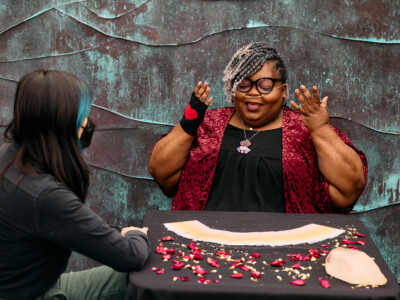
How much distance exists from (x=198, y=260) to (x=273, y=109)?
1.24 meters

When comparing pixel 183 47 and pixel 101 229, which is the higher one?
pixel 183 47

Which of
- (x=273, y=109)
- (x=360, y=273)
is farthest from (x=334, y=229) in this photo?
(x=273, y=109)

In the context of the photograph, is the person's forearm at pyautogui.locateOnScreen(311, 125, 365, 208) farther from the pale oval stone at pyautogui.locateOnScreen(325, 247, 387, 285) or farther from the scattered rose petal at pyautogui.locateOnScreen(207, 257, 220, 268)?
the scattered rose petal at pyautogui.locateOnScreen(207, 257, 220, 268)

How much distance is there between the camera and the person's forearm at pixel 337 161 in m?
2.52

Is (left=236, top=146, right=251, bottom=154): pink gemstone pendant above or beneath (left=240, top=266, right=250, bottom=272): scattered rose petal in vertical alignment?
above

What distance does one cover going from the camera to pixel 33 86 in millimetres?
1647

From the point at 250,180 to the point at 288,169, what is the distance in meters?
0.20

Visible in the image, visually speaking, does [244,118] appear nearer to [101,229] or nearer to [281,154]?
[281,154]

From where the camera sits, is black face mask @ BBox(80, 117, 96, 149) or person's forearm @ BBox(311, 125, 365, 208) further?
person's forearm @ BBox(311, 125, 365, 208)

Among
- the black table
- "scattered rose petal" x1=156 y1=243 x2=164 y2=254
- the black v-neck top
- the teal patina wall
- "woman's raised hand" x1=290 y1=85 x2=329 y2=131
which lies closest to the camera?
the black table

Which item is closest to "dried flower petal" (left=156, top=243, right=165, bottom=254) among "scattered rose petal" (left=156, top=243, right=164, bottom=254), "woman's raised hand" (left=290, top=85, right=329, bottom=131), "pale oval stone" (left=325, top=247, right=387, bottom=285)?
"scattered rose petal" (left=156, top=243, right=164, bottom=254)

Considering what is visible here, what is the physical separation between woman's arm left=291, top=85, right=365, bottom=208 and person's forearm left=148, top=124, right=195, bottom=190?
1.94ft

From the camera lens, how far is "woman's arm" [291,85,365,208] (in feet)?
8.27

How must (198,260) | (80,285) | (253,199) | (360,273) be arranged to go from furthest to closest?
(253,199) → (80,285) → (198,260) → (360,273)
